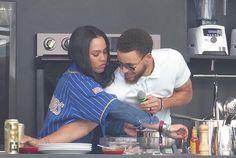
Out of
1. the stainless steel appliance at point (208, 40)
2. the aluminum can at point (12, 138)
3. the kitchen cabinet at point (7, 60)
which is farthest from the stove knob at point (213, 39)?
the aluminum can at point (12, 138)

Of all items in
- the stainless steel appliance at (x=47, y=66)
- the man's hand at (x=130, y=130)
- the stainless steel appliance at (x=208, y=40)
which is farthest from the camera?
the stainless steel appliance at (x=208, y=40)

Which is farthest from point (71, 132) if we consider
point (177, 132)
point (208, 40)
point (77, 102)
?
point (208, 40)

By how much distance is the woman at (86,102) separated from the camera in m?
3.05

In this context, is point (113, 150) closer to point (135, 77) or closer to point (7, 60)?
point (135, 77)

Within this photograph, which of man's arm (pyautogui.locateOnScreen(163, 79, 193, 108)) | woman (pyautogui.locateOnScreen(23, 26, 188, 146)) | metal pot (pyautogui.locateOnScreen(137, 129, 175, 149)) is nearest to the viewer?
metal pot (pyautogui.locateOnScreen(137, 129, 175, 149))

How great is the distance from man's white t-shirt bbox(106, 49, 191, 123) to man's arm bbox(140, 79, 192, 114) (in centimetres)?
3

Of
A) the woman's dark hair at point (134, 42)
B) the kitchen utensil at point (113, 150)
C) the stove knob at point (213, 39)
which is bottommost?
the kitchen utensil at point (113, 150)

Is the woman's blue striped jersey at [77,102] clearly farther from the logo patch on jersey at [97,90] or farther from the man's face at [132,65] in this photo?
the man's face at [132,65]

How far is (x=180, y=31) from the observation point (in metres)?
4.03

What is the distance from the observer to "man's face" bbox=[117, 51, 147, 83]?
334cm

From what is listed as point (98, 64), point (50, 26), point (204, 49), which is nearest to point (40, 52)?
point (50, 26)

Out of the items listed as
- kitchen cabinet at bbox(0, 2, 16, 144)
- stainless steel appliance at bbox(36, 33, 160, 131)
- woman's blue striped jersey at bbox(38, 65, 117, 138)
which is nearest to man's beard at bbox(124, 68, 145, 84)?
woman's blue striped jersey at bbox(38, 65, 117, 138)

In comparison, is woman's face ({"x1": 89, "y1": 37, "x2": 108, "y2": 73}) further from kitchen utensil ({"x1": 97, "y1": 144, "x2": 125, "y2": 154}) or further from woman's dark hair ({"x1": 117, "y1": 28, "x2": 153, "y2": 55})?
kitchen utensil ({"x1": 97, "y1": 144, "x2": 125, "y2": 154})

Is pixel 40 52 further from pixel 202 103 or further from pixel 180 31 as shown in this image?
pixel 202 103
